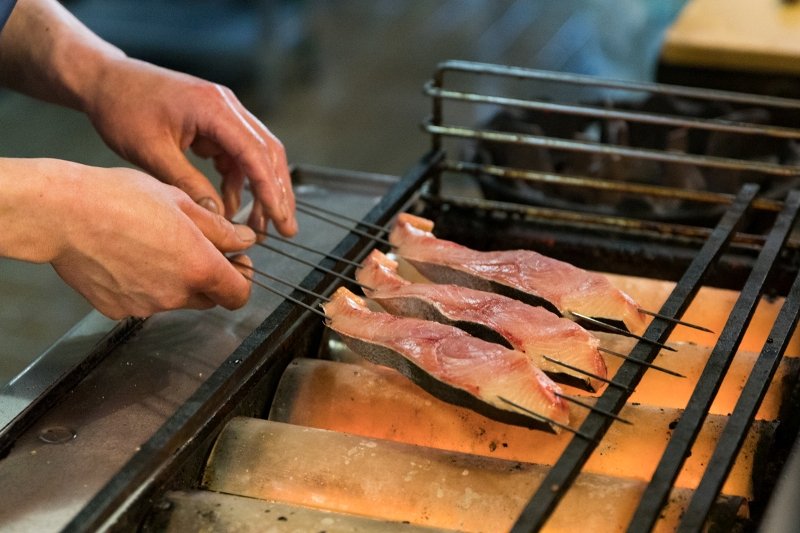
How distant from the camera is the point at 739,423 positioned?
1.47 m

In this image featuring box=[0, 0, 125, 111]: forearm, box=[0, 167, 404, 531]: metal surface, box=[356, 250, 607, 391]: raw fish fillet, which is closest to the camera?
box=[0, 167, 404, 531]: metal surface

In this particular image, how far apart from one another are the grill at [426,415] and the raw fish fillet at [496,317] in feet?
0.27

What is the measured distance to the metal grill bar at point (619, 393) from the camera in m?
1.31

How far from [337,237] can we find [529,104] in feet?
→ 1.99

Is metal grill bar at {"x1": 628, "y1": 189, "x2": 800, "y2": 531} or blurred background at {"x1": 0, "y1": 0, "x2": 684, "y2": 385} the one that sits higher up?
metal grill bar at {"x1": 628, "y1": 189, "x2": 800, "y2": 531}

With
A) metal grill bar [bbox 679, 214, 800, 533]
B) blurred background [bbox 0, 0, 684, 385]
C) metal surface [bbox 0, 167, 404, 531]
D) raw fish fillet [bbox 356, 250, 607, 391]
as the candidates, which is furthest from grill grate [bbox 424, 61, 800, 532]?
blurred background [bbox 0, 0, 684, 385]

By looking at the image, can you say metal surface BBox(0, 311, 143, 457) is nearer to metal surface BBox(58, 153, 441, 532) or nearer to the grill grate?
metal surface BBox(58, 153, 441, 532)

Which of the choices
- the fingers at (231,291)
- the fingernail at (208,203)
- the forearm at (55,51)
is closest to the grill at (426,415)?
the fingers at (231,291)

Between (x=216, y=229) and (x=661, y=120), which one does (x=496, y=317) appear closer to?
(x=216, y=229)

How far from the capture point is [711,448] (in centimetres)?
165

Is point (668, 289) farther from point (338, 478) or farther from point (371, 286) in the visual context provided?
point (338, 478)

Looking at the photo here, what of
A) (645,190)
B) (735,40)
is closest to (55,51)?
(645,190)

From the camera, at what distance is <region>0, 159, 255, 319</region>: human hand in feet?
5.41

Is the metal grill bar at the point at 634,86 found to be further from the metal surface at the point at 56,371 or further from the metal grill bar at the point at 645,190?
the metal surface at the point at 56,371
